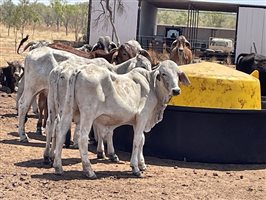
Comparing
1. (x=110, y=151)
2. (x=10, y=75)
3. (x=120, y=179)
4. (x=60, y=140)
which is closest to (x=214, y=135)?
(x=110, y=151)

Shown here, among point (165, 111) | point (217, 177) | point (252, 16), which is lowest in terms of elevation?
point (217, 177)

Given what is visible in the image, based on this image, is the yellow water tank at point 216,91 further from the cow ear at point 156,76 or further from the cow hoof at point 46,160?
the cow hoof at point 46,160

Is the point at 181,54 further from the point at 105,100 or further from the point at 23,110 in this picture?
the point at 105,100

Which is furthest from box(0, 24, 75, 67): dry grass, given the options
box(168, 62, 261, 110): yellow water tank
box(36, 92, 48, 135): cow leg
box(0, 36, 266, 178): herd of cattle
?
box(0, 36, 266, 178): herd of cattle

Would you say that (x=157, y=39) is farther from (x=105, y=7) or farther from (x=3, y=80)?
(x=3, y=80)

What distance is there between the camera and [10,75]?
19.5 metres

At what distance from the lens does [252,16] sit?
4409 cm

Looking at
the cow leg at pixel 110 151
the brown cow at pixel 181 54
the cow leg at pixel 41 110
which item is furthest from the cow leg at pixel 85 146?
the brown cow at pixel 181 54

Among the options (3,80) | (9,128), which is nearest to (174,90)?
(9,128)

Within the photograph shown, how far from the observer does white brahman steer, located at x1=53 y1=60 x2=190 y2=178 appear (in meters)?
8.30

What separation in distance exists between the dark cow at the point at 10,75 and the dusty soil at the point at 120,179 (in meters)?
8.36

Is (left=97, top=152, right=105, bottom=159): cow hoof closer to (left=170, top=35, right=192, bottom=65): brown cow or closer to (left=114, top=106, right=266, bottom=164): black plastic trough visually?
(left=114, top=106, right=266, bottom=164): black plastic trough

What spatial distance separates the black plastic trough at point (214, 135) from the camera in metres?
10.2

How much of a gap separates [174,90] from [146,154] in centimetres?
211
